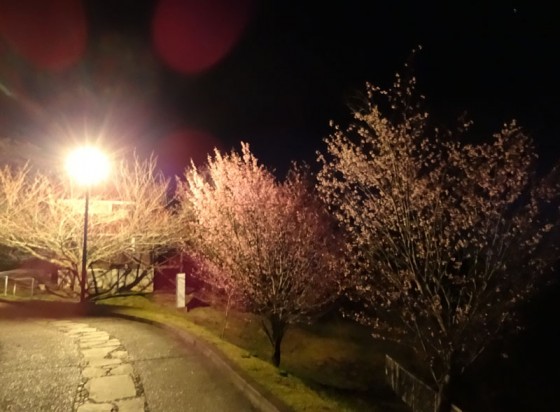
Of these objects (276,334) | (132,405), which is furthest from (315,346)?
(132,405)

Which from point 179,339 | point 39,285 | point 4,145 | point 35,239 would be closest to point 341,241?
point 179,339

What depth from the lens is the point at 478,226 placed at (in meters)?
7.70

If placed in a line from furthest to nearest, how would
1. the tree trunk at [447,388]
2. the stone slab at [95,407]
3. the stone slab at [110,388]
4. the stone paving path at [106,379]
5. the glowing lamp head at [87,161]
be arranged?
1. the glowing lamp head at [87,161]
2. the tree trunk at [447,388]
3. the stone slab at [110,388]
4. the stone paving path at [106,379]
5. the stone slab at [95,407]

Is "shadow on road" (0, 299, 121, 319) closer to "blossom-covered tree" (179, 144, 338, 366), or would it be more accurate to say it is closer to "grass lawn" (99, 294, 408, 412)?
"grass lawn" (99, 294, 408, 412)

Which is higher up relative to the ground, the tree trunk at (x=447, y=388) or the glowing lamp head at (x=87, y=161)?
the glowing lamp head at (x=87, y=161)

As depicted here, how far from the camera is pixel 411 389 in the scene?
37.3 feet

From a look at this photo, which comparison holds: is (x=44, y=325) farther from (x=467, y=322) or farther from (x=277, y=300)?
(x=467, y=322)

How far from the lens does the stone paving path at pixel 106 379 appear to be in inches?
262

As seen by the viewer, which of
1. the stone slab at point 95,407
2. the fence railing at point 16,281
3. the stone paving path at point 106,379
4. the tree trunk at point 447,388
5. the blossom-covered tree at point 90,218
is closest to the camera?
the stone slab at point 95,407

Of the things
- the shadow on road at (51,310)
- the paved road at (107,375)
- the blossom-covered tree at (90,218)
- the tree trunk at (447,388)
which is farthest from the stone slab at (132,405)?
the blossom-covered tree at (90,218)

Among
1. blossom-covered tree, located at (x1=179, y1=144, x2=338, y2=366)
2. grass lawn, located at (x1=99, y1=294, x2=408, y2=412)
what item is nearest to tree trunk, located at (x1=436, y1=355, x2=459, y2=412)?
grass lawn, located at (x1=99, y1=294, x2=408, y2=412)

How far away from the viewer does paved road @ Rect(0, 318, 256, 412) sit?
678 centimetres

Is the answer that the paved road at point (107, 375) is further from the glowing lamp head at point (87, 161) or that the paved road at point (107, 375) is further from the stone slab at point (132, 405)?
the glowing lamp head at point (87, 161)

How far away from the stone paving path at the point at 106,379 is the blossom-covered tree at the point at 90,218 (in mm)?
7996
